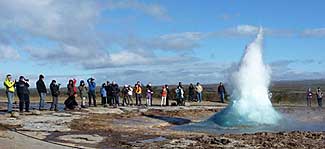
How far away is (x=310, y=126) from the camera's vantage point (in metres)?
27.2

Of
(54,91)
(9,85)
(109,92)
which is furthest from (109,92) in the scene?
(9,85)

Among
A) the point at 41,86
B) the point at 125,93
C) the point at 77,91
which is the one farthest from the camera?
the point at 125,93

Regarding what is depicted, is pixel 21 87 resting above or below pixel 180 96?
above

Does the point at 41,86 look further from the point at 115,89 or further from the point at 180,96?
the point at 180,96

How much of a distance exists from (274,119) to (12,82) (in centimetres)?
1322

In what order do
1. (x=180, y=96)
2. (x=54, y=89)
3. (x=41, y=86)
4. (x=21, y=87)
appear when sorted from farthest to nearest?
(x=180, y=96) → (x=54, y=89) → (x=41, y=86) → (x=21, y=87)

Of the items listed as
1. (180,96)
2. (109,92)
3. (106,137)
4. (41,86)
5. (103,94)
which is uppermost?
(41,86)

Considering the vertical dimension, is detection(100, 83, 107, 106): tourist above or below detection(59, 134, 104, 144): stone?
above

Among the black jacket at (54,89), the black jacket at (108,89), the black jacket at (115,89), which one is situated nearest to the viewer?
the black jacket at (54,89)

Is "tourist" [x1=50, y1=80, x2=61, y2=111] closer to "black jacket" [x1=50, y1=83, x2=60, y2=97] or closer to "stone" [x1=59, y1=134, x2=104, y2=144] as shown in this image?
"black jacket" [x1=50, y1=83, x2=60, y2=97]

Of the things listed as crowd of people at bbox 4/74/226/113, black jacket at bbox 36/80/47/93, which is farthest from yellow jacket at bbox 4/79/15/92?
black jacket at bbox 36/80/47/93

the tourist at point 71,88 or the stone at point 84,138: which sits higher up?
the tourist at point 71,88

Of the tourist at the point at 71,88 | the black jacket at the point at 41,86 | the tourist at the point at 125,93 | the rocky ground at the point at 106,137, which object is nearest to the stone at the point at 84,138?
the rocky ground at the point at 106,137

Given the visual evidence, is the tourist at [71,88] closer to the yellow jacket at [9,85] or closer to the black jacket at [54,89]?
the black jacket at [54,89]
